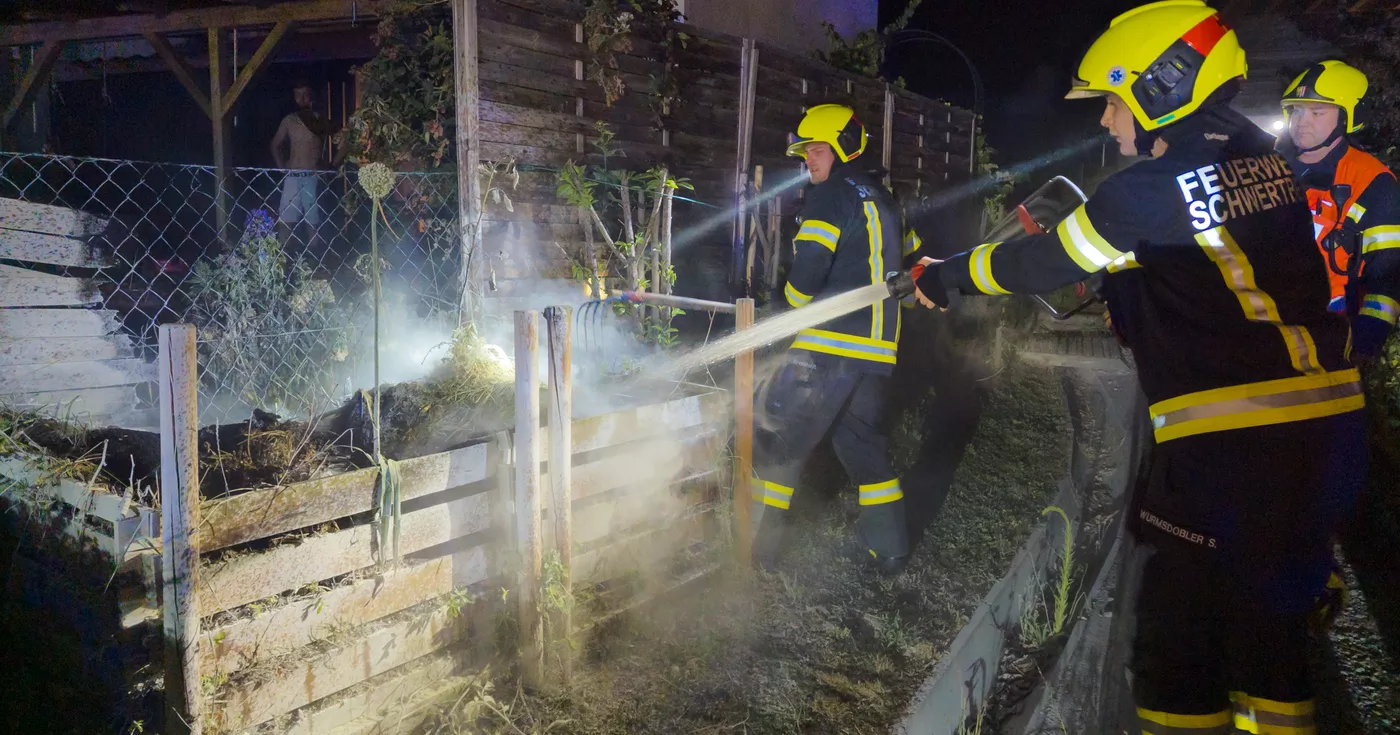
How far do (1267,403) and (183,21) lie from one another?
9.17m

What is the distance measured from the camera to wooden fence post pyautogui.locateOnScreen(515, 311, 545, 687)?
10.1 ft

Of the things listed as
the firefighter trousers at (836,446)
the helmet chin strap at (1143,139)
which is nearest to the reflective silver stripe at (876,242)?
the firefighter trousers at (836,446)

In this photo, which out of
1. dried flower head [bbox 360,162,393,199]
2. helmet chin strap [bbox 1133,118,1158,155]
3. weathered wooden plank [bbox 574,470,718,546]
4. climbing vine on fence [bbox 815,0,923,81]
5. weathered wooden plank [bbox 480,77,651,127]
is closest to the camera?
helmet chin strap [bbox 1133,118,1158,155]

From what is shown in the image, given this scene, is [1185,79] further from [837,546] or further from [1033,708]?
[837,546]

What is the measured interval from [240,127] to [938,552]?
10.0 metres

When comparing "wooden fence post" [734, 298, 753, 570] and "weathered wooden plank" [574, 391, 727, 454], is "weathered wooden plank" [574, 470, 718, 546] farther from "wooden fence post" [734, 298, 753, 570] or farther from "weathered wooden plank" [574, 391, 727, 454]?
"weathered wooden plank" [574, 391, 727, 454]

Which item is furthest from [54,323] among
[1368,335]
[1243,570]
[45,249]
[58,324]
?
[1368,335]

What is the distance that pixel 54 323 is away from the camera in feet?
15.4

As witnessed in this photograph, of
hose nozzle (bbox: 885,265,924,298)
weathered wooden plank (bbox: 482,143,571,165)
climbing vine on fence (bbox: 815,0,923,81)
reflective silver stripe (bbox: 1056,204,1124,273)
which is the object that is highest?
climbing vine on fence (bbox: 815,0,923,81)

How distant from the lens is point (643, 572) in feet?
12.7

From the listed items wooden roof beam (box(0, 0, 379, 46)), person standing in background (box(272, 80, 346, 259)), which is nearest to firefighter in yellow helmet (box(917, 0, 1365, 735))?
person standing in background (box(272, 80, 346, 259))

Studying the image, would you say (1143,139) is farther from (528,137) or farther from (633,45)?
(633,45)

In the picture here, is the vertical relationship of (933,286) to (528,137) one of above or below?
below

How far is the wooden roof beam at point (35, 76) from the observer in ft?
26.2
